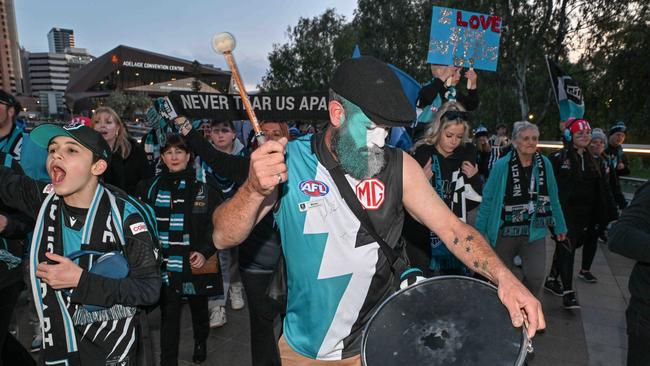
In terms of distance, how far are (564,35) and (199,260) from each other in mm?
24614

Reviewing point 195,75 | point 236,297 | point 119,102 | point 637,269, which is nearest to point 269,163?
point 637,269

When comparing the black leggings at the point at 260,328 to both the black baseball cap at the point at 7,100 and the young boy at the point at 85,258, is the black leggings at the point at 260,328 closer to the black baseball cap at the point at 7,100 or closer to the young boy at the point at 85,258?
the young boy at the point at 85,258

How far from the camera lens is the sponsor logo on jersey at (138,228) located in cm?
225

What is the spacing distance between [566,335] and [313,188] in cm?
384

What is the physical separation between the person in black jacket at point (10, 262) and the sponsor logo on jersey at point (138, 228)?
38.5 inches

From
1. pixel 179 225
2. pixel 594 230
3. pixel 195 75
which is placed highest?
pixel 195 75

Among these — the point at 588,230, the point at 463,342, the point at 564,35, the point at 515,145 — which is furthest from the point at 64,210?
the point at 564,35

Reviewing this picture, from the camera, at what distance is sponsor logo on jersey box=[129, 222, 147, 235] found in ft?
7.38

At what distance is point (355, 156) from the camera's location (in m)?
1.94

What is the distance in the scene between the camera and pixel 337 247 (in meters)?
1.96

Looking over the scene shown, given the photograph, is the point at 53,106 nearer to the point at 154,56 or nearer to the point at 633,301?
the point at 154,56

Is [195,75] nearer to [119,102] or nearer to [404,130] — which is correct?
[404,130]

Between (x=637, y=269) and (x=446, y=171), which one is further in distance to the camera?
(x=446, y=171)

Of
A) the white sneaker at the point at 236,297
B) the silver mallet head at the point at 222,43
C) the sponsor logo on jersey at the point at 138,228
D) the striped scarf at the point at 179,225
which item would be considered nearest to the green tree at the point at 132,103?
the white sneaker at the point at 236,297
